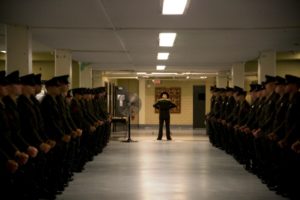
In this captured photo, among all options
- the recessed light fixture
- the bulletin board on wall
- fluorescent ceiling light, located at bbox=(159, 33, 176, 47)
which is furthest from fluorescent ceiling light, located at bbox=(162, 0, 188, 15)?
the bulletin board on wall

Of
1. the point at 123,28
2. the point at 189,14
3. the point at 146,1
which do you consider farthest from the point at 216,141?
the point at 146,1

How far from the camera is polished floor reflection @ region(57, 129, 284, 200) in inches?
342

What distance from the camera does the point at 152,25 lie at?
10344 millimetres

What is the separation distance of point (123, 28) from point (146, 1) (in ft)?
9.09

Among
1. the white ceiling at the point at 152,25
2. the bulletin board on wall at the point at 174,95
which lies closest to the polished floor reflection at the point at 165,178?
the white ceiling at the point at 152,25

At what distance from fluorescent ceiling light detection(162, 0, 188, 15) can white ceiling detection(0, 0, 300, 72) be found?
0.11 m

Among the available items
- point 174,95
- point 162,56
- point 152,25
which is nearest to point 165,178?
point 152,25

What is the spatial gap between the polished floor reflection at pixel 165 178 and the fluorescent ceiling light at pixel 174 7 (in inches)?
111

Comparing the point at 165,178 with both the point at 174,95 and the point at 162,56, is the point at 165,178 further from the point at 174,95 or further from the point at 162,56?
the point at 174,95

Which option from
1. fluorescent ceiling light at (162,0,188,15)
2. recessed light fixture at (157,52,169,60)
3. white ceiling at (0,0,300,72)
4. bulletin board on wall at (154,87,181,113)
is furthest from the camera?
bulletin board on wall at (154,87,181,113)

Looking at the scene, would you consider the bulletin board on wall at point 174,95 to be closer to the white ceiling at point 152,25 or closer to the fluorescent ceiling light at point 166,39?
the white ceiling at point 152,25

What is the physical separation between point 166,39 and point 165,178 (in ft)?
11.3

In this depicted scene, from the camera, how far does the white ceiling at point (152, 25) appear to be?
8359 mm

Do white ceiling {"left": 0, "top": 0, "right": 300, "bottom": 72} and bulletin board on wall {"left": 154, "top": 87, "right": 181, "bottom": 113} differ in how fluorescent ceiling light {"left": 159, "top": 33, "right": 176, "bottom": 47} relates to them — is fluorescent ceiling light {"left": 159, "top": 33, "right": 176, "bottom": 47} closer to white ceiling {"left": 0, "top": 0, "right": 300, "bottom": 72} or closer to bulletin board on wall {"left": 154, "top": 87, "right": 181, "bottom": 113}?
white ceiling {"left": 0, "top": 0, "right": 300, "bottom": 72}
